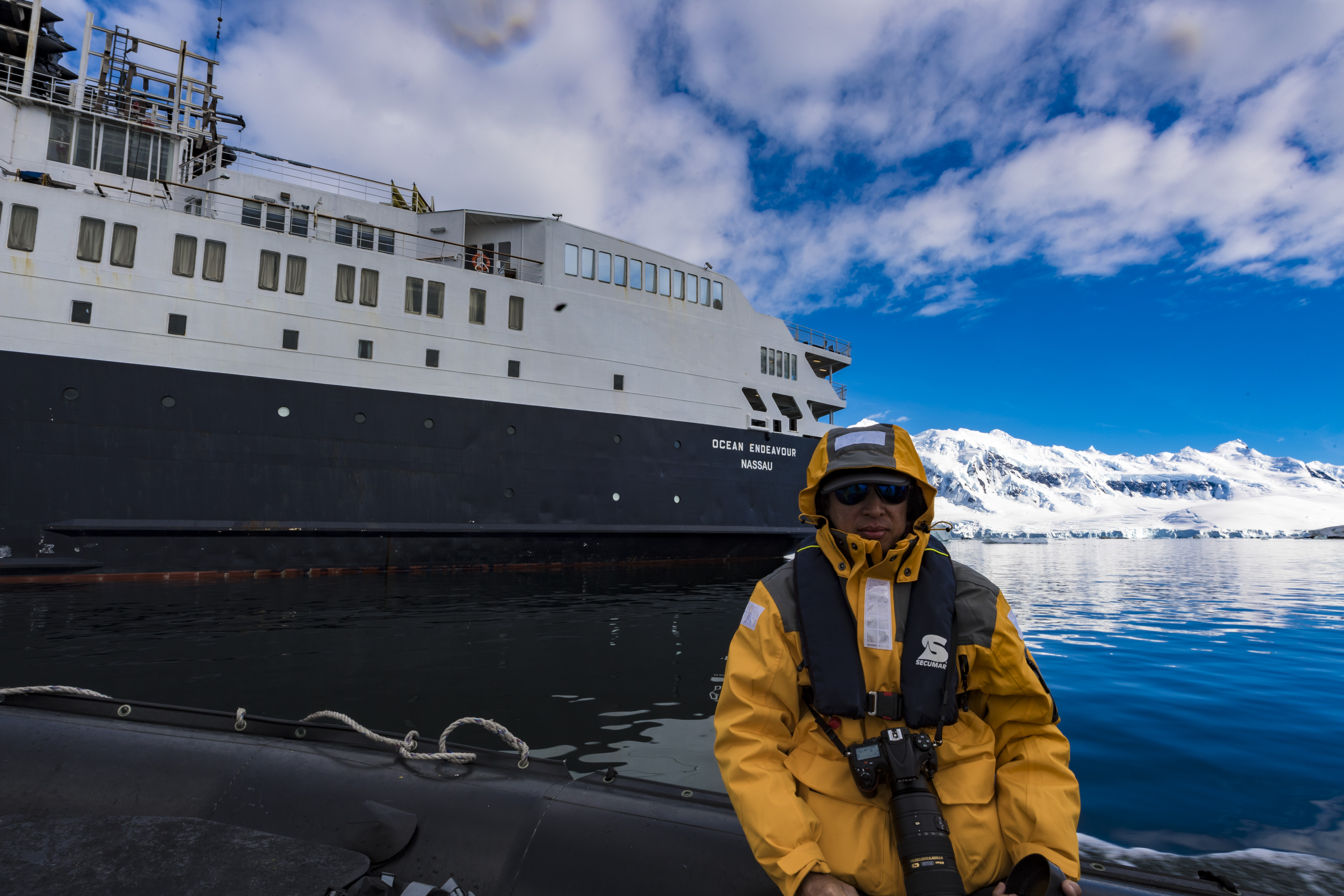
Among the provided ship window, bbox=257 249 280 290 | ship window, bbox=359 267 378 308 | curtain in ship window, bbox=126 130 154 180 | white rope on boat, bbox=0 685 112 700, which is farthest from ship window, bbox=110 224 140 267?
white rope on boat, bbox=0 685 112 700

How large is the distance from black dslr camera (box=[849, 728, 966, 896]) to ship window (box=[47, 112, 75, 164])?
1962cm

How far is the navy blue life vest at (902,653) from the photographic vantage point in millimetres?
1703

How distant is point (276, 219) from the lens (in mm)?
14578

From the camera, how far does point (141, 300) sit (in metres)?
12.0

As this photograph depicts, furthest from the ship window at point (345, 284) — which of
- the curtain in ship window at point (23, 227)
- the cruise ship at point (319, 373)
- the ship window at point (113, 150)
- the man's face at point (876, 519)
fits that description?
the man's face at point (876, 519)

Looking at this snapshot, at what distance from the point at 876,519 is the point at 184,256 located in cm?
1506

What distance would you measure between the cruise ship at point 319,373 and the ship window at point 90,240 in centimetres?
4

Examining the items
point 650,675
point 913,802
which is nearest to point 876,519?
point 913,802

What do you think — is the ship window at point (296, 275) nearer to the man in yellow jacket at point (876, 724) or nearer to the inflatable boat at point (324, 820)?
the inflatable boat at point (324, 820)

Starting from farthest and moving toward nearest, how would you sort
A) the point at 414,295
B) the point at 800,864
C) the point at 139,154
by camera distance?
1. the point at 139,154
2. the point at 414,295
3. the point at 800,864

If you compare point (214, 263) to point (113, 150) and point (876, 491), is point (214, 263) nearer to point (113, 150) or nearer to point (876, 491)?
point (113, 150)

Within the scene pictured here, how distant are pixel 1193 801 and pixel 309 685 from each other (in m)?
6.30

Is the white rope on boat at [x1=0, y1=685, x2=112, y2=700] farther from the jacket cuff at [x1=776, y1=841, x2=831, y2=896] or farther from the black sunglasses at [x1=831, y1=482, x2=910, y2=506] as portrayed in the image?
the black sunglasses at [x1=831, y1=482, x2=910, y2=506]

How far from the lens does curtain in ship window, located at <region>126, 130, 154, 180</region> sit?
570 inches
